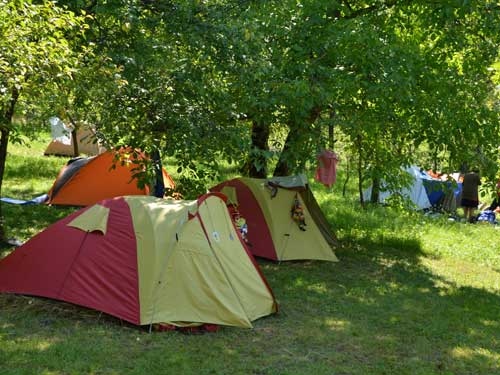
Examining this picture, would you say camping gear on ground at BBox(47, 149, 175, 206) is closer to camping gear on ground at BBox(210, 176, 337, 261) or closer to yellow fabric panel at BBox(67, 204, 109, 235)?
camping gear on ground at BBox(210, 176, 337, 261)

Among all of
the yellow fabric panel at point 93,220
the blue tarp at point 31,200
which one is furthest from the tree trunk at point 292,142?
the blue tarp at point 31,200

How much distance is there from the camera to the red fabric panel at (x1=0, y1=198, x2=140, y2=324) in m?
6.35

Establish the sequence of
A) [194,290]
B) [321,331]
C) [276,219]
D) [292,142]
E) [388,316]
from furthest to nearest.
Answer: [276,219]
[292,142]
[388,316]
[321,331]
[194,290]

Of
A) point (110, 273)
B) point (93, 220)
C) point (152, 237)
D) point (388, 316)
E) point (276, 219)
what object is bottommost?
point (388, 316)

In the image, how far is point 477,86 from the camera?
374 inches

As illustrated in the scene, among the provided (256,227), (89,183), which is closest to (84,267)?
(256,227)

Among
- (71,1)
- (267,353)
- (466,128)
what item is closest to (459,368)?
(267,353)

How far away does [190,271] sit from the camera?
6.44 m

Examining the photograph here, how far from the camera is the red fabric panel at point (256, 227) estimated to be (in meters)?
9.56

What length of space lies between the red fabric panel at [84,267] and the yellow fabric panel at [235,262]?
0.84 meters

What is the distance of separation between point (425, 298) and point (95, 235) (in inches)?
168

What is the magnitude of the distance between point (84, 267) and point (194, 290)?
1145 mm

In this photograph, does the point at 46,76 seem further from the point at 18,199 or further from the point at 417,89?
the point at 18,199

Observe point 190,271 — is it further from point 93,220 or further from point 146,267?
point 93,220
